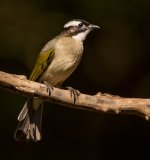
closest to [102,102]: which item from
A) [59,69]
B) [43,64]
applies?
[59,69]

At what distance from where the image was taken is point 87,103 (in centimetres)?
562

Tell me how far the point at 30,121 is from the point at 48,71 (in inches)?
19.8

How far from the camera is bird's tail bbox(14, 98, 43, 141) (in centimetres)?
631

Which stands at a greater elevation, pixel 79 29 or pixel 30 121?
pixel 79 29

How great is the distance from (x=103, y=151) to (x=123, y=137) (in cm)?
28

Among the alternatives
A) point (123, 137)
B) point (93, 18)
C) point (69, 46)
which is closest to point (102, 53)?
point (93, 18)

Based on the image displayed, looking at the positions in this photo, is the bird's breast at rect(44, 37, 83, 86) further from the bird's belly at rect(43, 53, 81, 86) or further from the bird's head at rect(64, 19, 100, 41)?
the bird's head at rect(64, 19, 100, 41)

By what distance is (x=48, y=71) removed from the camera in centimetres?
629

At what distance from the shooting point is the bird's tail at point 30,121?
6309mm

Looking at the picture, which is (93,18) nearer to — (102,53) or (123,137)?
(102,53)

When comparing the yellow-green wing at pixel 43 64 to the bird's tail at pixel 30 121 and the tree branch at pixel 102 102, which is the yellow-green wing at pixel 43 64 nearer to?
the bird's tail at pixel 30 121

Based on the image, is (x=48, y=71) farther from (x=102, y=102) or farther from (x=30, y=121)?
(x=102, y=102)

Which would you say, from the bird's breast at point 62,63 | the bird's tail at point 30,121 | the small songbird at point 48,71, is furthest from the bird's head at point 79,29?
the bird's tail at point 30,121

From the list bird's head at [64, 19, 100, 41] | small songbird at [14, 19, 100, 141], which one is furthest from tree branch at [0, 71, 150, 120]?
bird's head at [64, 19, 100, 41]
